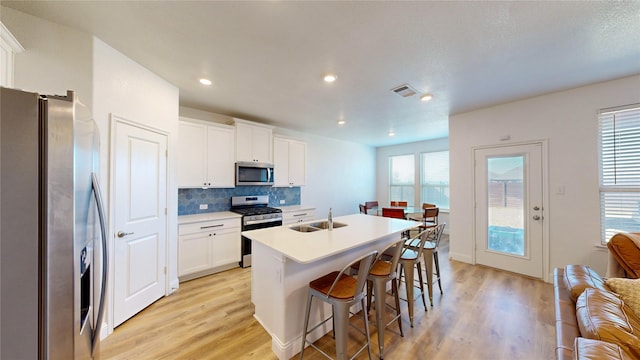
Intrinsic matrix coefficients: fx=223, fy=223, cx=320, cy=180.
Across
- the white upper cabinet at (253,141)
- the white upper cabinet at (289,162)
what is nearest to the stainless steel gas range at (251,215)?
the white upper cabinet at (289,162)

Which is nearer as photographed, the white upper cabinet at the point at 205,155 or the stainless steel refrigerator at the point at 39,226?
the stainless steel refrigerator at the point at 39,226

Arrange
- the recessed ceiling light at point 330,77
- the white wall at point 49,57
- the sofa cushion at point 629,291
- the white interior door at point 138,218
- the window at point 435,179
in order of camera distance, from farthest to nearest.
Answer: the window at point 435,179 → the recessed ceiling light at point 330,77 → the white interior door at point 138,218 → the white wall at point 49,57 → the sofa cushion at point 629,291

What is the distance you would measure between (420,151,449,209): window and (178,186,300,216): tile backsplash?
4079 millimetres

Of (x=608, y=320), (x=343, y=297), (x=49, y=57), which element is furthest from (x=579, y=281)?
(x=49, y=57)

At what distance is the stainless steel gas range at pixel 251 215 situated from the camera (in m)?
3.65

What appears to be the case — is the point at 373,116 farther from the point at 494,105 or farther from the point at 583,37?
the point at 583,37

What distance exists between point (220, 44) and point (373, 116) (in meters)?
2.78

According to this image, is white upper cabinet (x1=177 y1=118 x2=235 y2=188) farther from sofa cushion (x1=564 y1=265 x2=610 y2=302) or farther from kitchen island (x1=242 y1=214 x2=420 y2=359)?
sofa cushion (x1=564 y1=265 x2=610 y2=302)

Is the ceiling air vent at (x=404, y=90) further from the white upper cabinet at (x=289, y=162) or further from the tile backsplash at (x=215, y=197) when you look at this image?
the tile backsplash at (x=215, y=197)

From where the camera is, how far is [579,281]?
1.62m

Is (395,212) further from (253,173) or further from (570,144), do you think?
(253,173)

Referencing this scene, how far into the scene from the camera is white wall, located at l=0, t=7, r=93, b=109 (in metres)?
1.69

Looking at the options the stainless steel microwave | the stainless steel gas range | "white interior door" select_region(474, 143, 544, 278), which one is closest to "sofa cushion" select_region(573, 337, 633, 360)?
"white interior door" select_region(474, 143, 544, 278)

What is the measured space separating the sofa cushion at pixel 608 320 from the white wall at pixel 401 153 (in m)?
4.61
